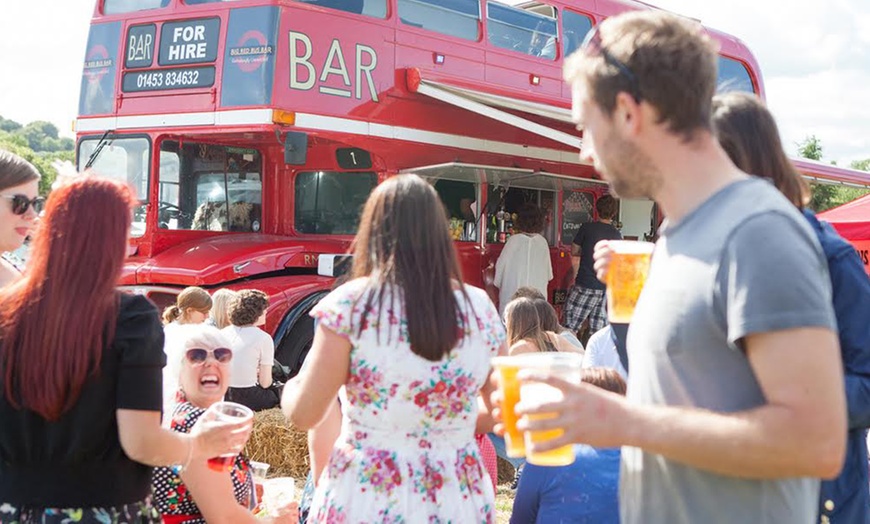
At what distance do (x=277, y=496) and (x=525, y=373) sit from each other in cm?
173

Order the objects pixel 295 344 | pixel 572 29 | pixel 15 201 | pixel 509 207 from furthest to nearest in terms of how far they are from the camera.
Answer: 1. pixel 572 29
2. pixel 509 207
3. pixel 295 344
4. pixel 15 201

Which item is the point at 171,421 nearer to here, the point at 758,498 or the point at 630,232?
the point at 758,498

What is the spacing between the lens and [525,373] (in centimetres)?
152

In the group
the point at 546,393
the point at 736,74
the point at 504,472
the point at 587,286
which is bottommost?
the point at 504,472

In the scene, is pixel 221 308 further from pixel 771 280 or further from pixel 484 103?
pixel 771 280

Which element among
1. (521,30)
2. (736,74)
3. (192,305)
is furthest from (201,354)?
(736,74)

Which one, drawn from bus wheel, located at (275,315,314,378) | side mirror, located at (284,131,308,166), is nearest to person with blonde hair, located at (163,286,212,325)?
bus wheel, located at (275,315,314,378)

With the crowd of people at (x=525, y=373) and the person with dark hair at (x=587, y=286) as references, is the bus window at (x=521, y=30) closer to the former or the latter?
the person with dark hair at (x=587, y=286)

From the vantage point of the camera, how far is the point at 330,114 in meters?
7.72

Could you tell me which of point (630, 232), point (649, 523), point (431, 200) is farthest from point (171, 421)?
point (630, 232)

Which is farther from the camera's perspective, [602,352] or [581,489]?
[602,352]

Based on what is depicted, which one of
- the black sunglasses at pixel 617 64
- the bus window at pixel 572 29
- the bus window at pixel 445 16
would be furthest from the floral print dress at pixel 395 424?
the bus window at pixel 572 29

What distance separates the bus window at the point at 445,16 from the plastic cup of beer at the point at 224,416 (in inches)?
246

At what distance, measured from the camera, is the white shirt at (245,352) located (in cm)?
629
